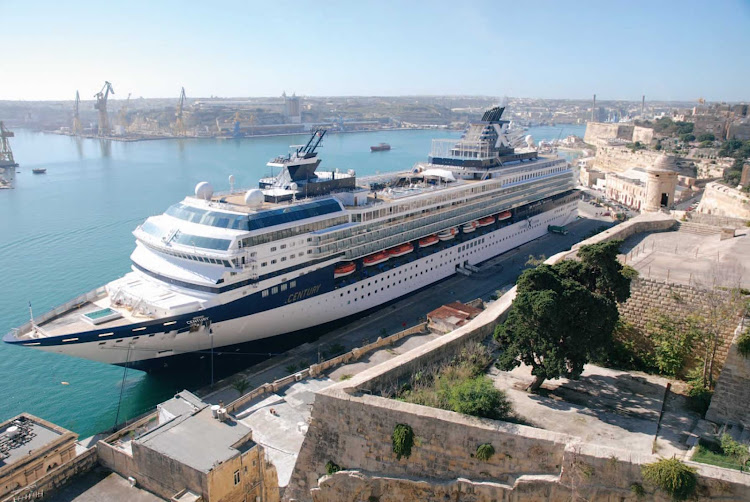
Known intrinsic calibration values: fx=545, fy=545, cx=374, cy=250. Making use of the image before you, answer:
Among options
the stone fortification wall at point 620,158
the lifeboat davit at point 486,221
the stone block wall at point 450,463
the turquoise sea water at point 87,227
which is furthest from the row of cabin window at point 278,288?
the stone fortification wall at point 620,158

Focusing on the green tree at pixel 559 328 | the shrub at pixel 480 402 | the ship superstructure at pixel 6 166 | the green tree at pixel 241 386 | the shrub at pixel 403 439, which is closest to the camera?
the shrub at pixel 480 402

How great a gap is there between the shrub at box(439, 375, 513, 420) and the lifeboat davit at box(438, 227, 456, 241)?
22.0 meters

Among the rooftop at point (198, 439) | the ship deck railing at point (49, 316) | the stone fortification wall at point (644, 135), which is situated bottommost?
the ship deck railing at point (49, 316)

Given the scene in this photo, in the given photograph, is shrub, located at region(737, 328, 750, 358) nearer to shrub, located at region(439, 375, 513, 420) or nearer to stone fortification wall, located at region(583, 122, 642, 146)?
shrub, located at region(439, 375, 513, 420)

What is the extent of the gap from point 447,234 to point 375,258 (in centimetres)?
682

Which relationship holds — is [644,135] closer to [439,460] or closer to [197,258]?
[197,258]

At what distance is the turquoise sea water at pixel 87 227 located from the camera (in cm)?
2198

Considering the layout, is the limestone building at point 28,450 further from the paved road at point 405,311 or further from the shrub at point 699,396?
the shrub at point 699,396

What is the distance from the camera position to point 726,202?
39625 millimetres

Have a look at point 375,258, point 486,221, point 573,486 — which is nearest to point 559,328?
point 573,486

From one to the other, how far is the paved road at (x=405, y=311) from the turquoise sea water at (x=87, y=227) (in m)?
2.14

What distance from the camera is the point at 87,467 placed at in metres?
11.8

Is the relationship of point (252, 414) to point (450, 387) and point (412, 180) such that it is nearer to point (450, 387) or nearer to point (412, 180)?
point (450, 387)

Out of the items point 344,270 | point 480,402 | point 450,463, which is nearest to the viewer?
point 480,402
